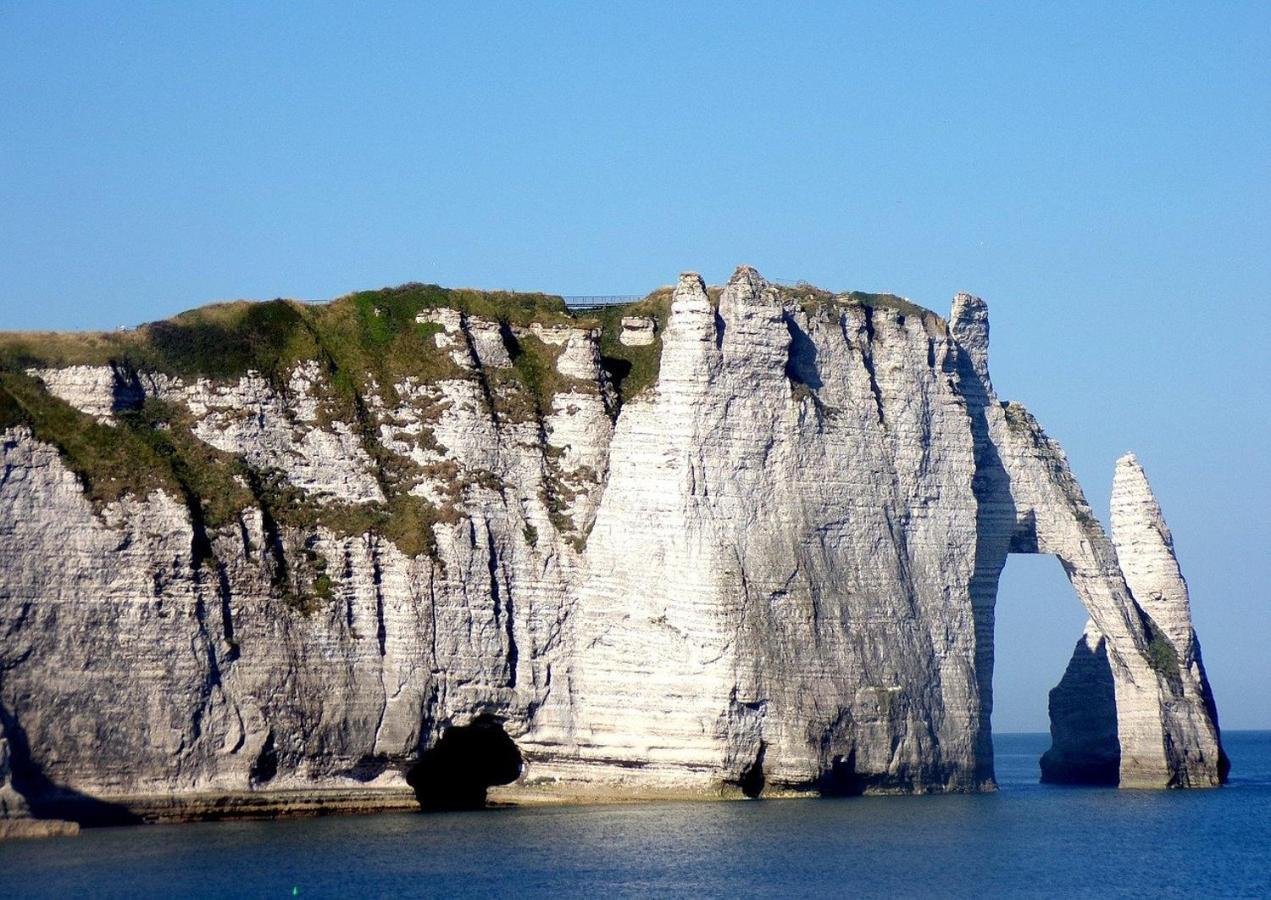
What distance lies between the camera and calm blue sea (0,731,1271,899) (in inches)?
1563

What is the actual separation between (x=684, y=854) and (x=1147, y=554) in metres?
25.3

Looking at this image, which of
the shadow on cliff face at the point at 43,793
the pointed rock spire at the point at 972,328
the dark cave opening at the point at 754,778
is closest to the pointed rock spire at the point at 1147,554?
the pointed rock spire at the point at 972,328

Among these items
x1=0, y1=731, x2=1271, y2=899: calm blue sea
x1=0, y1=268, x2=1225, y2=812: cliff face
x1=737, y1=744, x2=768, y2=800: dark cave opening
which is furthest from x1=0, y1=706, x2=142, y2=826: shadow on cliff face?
x1=737, y1=744, x2=768, y2=800: dark cave opening

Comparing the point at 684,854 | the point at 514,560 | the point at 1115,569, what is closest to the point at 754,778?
the point at 514,560

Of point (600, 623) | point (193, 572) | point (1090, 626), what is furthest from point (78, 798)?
point (1090, 626)

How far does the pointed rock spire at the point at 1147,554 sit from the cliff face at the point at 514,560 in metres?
1.72

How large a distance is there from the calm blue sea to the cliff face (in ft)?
6.81

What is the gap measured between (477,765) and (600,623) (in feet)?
21.6

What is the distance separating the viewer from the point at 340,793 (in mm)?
51719

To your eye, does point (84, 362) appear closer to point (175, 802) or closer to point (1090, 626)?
point (175, 802)

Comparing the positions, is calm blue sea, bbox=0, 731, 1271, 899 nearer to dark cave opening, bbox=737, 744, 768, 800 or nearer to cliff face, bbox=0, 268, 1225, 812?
dark cave opening, bbox=737, 744, 768, 800

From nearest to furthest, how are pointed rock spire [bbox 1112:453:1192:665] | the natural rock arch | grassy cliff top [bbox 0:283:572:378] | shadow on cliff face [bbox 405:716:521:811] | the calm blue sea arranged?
1. the calm blue sea
2. grassy cliff top [bbox 0:283:572:378]
3. shadow on cliff face [bbox 405:716:521:811]
4. the natural rock arch
5. pointed rock spire [bbox 1112:453:1192:665]

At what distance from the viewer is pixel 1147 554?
63.2 metres

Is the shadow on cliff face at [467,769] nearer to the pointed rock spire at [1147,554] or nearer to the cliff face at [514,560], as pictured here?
the cliff face at [514,560]
